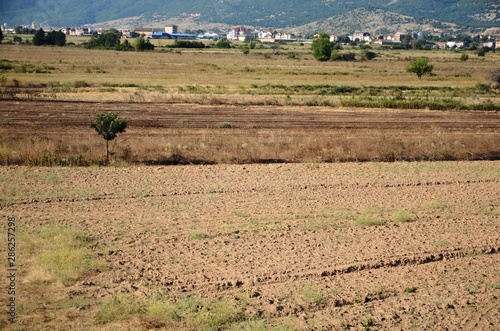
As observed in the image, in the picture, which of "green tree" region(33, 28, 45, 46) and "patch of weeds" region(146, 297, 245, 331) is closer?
"patch of weeds" region(146, 297, 245, 331)

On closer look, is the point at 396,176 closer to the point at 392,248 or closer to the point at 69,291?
the point at 392,248

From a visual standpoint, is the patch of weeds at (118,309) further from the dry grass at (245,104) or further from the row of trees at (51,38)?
the row of trees at (51,38)

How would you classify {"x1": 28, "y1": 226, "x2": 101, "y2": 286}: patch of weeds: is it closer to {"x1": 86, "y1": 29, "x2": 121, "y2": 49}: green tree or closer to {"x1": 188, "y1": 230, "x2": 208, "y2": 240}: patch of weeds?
{"x1": 188, "y1": 230, "x2": 208, "y2": 240}: patch of weeds

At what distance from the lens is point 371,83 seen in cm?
7412

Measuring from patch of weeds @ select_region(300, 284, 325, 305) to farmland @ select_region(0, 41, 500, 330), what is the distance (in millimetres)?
28

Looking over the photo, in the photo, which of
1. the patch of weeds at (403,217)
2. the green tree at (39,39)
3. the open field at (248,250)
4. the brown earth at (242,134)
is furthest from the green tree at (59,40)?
the patch of weeds at (403,217)

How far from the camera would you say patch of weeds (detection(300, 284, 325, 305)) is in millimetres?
12703

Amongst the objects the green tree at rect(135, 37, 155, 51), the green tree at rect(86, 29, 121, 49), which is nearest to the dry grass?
the green tree at rect(135, 37, 155, 51)

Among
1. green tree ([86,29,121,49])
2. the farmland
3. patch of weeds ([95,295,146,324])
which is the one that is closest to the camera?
patch of weeds ([95,295,146,324])

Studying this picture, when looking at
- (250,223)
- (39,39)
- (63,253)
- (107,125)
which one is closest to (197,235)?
(250,223)

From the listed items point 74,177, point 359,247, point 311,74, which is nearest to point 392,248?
point 359,247

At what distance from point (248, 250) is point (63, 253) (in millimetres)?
4091

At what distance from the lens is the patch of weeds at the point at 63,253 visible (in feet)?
45.2

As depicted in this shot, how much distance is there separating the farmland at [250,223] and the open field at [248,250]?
50 millimetres
